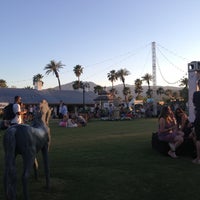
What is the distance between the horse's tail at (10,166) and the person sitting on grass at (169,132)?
494cm

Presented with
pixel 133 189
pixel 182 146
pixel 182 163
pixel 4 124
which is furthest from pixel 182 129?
pixel 4 124

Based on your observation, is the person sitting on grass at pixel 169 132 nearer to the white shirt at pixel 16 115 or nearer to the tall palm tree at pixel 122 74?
the white shirt at pixel 16 115

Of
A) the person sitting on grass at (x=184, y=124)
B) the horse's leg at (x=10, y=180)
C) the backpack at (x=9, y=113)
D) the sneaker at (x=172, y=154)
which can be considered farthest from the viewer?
the backpack at (x=9, y=113)

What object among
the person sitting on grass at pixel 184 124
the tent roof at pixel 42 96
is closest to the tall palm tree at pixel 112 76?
the tent roof at pixel 42 96

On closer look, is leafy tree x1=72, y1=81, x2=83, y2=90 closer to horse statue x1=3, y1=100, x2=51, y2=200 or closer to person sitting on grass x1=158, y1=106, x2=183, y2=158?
person sitting on grass x1=158, y1=106, x2=183, y2=158

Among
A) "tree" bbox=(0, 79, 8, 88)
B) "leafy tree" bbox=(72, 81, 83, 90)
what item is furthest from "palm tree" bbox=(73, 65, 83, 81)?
"tree" bbox=(0, 79, 8, 88)

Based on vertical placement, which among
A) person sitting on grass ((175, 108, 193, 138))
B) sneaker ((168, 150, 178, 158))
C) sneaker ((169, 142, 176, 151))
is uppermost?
person sitting on grass ((175, 108, 193, 138))

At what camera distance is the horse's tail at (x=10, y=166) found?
4.12m

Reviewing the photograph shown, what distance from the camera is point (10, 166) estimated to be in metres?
4.18

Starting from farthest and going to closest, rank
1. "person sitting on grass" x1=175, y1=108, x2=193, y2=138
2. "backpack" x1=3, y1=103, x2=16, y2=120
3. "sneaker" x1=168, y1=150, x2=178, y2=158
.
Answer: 1. "backpack" x1=3, y1=103, x2=16, y2=120
2. "person sitting on grass" x1=175, y1=108, x2=193, y2=138
3. "sneaker" x1=168, y1=150, x2=178, y2=158

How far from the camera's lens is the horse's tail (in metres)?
4.12

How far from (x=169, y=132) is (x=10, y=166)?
5.11 metres

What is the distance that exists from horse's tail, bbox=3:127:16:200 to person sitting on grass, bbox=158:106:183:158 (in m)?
4.94

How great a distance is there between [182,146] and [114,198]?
4.01 m
